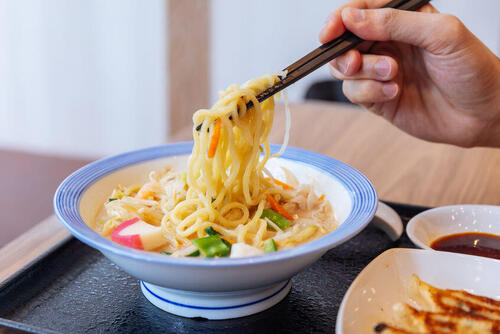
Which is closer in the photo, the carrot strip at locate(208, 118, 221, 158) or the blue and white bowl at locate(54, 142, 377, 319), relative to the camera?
the blue and white bowl at locate(54, 142, 377, 319)

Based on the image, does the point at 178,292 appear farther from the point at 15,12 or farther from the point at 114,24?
the point at 15,12

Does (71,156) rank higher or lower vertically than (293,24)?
lower

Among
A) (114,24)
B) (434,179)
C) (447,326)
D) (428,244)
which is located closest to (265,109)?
(428,244)

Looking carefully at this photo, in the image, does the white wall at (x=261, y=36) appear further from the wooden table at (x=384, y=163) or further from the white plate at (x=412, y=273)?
the white plate at (x=412, y=273)

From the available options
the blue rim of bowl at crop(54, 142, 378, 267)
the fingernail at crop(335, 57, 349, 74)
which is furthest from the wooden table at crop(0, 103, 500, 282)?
the fingernail at crop(335, 57, 349, 74)

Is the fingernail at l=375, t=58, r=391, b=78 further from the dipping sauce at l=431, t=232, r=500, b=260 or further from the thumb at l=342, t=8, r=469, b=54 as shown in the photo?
the dipping sauce at l=431, t=232, r=500, b=260
